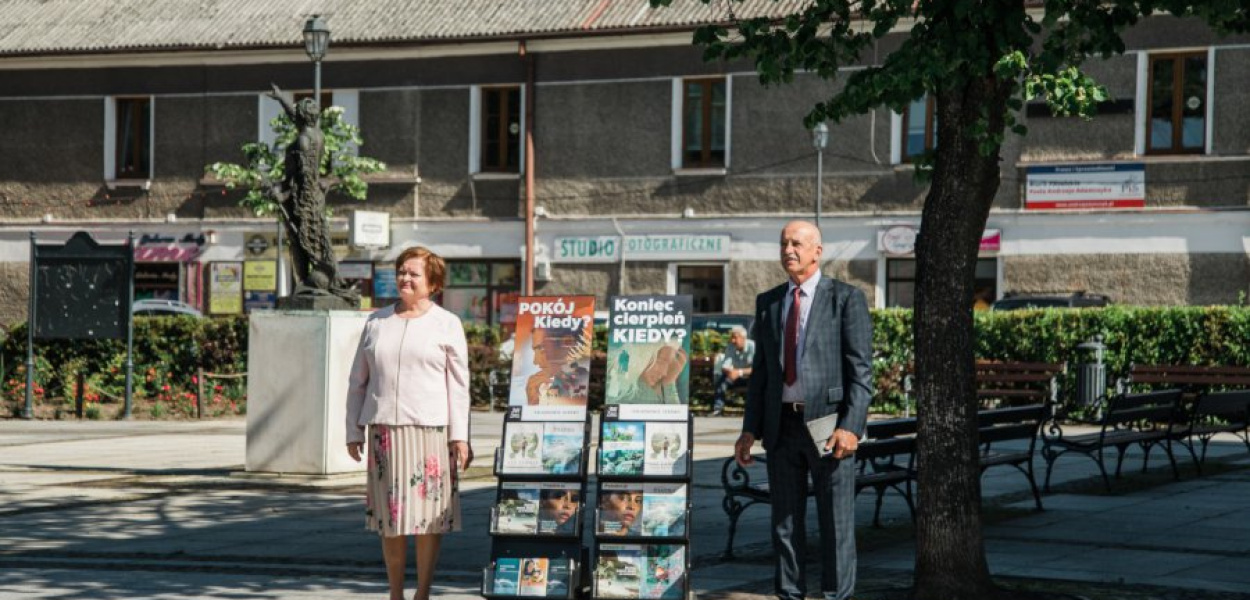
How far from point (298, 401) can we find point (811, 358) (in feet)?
26.7

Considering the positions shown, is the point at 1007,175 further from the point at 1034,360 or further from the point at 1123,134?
the point at 1034,360

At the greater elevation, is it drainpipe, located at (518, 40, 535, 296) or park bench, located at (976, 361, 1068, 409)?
drainpipe, located at (518, 40, 535, 296)

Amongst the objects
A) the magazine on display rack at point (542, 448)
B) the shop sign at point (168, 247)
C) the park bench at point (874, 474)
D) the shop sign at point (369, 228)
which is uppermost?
the shop sign at point (369, 228)

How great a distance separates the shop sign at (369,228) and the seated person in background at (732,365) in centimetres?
1057

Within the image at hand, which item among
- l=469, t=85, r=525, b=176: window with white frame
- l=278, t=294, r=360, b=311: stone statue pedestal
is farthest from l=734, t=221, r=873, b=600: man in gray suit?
l=469, t=85, r=525, b=176: window with white frame

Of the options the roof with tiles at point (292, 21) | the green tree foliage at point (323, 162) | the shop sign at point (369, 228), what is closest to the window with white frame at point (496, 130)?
the roof with tiles at point (292, 21)

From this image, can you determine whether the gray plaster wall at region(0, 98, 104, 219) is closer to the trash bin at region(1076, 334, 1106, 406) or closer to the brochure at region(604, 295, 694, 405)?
the trash bin at region(1076, 334, 1106, 406)

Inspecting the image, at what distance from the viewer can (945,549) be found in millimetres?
9047

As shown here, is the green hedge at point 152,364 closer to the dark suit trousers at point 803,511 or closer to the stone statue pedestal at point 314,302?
the stone statue pedestal at point 314,302

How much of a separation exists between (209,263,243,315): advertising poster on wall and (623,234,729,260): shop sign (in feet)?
28.2

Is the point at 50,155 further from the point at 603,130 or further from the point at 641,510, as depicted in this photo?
the point at 641,510

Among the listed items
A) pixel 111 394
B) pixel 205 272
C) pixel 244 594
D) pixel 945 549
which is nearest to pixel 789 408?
pixel 945 549

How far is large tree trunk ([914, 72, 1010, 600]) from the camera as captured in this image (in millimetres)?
9062

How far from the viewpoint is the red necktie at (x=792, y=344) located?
27.9 feet
